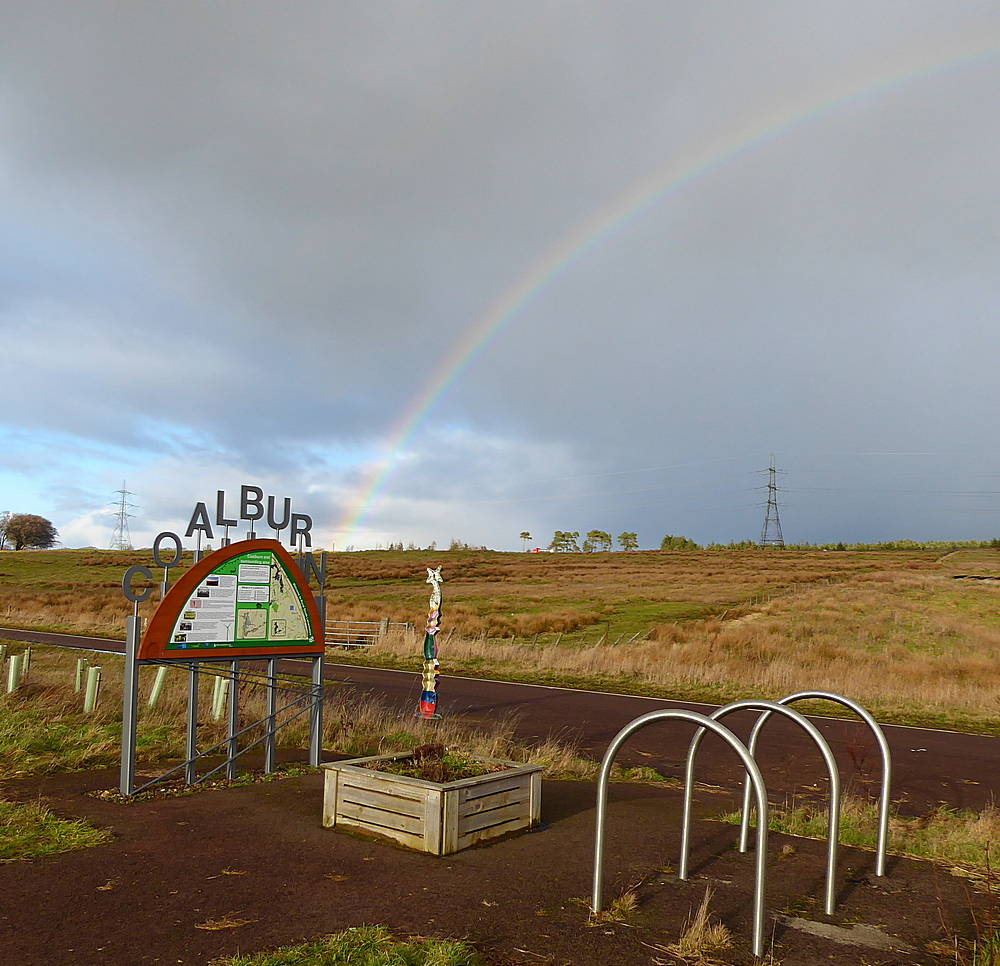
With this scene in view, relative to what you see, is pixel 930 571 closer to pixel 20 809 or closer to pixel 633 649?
pixel 633 649

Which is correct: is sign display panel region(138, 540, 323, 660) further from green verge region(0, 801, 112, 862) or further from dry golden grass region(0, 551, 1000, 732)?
dry golden grass region(0, 551, 1000, 732)

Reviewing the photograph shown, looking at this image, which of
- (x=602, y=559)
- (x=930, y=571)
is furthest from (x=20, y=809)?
(x=602, y=559)

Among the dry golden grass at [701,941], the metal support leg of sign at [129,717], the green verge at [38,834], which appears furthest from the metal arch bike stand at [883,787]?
the metal support leg of sign at [129,717]

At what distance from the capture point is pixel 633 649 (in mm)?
28469

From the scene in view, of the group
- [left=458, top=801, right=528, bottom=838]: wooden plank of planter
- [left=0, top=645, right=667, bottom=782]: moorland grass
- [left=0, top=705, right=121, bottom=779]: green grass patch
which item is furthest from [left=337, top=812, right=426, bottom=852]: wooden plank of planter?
[left=0, top=705, right=121, bottom=779]: green grass patch

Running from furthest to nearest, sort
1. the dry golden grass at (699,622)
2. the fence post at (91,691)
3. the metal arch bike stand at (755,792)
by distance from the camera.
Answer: the dry golden grass at (699,622)
the fence post at (91,691)
the metal arch bike stand at (755,792)

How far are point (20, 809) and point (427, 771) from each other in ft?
11.8

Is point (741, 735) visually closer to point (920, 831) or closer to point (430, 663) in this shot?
point (920, 831)

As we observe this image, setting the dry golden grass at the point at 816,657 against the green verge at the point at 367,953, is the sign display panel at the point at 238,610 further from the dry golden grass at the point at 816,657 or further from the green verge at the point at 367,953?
the dry golden grass at the point at 816,657

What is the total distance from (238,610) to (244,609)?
3.3 inches

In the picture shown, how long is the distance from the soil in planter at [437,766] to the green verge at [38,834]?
2.33 m

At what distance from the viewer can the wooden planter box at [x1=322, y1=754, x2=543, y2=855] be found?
673 cm

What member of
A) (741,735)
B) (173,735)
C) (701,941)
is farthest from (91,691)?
(741,735)

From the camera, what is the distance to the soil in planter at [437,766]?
7.39 m
